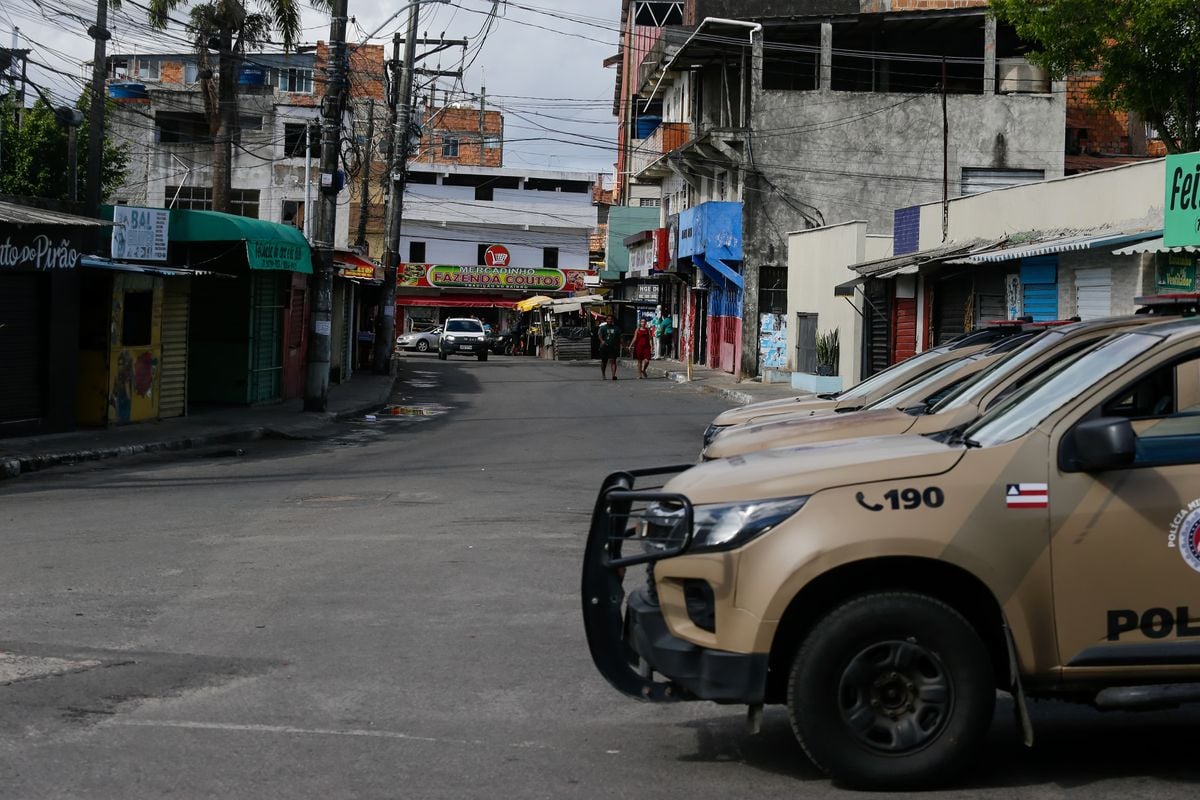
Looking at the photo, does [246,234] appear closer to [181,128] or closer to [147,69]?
[181,128]

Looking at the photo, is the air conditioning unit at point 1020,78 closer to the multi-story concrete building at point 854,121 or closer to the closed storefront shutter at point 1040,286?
the multi-story concrete building at point 854,121

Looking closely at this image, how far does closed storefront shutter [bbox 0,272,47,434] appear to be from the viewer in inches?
752

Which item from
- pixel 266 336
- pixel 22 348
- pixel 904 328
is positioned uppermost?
pixel 904 328

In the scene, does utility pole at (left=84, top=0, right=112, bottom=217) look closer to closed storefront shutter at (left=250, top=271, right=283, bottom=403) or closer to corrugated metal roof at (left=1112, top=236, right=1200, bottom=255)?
closed storefront shutter at (left=250, top=271, right=283, bottom=403)

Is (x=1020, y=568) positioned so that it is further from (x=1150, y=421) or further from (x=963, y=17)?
(x=963, y=17)

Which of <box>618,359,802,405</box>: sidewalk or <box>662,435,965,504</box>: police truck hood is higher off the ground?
<box>618,359,802,405</box>: sidewalk

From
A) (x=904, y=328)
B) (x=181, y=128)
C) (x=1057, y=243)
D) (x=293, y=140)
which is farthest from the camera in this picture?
(x=293, y=140)

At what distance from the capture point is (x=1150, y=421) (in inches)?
205

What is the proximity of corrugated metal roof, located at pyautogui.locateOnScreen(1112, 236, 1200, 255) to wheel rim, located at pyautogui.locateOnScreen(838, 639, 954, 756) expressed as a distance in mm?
15517

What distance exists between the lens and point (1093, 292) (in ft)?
73.5

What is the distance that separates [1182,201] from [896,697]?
1580 centimetres

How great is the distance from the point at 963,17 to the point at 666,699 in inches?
1612

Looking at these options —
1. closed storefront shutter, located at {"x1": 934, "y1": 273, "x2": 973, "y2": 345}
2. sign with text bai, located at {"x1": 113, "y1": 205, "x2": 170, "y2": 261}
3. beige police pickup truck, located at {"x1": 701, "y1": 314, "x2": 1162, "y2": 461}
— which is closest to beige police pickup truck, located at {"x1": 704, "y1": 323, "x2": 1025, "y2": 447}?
beige police pickup truck, located at {"x1": 701, "y1": 314, "x2": 1162, "y2": 461}

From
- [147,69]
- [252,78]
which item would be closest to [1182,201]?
[252,78]
